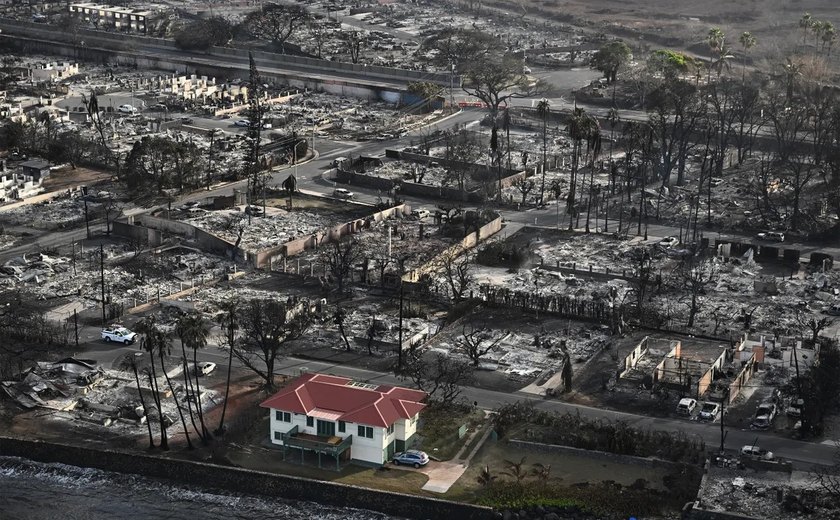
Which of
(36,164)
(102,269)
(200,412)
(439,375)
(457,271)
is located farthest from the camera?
(36,164)

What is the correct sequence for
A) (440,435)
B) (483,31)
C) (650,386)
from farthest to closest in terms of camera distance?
1. (483,31)
2. (650,386)
3. (440,435)

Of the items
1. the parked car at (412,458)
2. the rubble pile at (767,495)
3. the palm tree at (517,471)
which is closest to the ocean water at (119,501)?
the parked car at (412,458)

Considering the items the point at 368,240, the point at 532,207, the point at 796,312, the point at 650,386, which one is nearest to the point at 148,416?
the point at 650,386

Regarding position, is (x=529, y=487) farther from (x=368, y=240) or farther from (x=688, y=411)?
(x=368, y=240)

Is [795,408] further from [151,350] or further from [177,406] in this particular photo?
[151,350]

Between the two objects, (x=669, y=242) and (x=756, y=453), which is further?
(x=669, y=242)

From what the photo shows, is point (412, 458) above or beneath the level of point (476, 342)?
beneath

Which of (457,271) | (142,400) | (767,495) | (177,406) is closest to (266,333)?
(177,406)

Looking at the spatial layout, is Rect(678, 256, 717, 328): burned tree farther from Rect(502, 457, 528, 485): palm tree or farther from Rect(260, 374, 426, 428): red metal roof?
Rect(260, 374, 426, 428): red metal roof
